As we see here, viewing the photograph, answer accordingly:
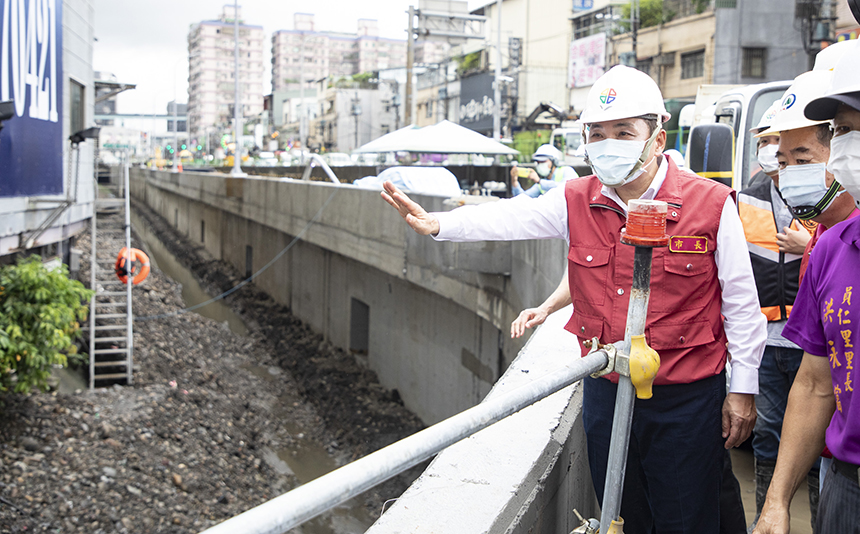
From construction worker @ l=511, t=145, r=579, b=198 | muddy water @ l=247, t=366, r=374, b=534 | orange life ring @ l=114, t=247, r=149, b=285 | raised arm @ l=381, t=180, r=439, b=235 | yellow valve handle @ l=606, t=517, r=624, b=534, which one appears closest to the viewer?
yellow valve handle @ l=606, t=517, r=624, b=534

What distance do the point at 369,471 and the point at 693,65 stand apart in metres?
35.5

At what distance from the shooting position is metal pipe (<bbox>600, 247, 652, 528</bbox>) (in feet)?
7.23

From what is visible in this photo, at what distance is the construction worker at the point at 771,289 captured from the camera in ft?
11.3

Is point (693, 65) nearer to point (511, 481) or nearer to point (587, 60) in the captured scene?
point (587, 60)

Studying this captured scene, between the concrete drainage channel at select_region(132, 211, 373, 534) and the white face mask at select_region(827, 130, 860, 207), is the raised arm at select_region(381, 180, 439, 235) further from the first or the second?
the concrete drainage channel at select_region(132, 211, 373, 534)

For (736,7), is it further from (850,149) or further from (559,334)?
(850,149)

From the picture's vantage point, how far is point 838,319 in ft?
6.47

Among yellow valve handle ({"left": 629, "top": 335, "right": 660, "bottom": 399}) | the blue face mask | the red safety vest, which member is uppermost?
the blue face mask

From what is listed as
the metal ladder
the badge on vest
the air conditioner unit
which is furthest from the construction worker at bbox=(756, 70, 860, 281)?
the air conditioner unit

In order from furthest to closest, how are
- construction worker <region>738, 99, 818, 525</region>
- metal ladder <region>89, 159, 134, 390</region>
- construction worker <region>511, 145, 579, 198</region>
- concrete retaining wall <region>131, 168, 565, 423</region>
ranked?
metal ladder <region>89, 159, 134, 390</region>
construction worker <region>511, 145, 579, 198</region>
concrete retaining wall <region>131, 168, 565, 423</region>
construction worker <region>738, 99, 818, 525</region>

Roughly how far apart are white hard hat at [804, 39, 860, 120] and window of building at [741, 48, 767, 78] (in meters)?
34.0

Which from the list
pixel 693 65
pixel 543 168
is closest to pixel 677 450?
pixel 543 168

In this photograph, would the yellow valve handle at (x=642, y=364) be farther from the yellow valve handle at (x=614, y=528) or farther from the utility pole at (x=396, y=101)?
the utility pole at (x=396, y=101)

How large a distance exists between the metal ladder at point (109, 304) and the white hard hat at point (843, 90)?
14074 millimetres
